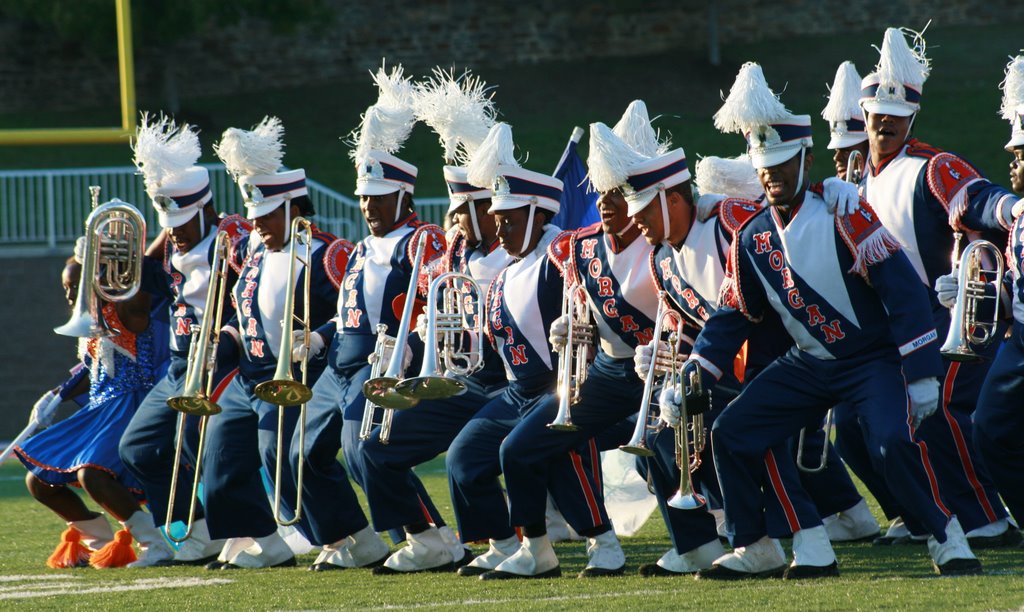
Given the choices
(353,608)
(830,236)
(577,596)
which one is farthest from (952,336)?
(353,608)

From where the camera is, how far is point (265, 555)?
7801mm

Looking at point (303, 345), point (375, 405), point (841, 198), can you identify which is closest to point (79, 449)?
point (303, 345)

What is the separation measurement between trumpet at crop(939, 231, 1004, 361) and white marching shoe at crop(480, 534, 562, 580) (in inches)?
70.0

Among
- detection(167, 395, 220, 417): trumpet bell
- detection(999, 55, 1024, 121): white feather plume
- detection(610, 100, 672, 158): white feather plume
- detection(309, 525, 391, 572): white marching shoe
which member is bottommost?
detection(309, 525, 391, 572): white marching shoe

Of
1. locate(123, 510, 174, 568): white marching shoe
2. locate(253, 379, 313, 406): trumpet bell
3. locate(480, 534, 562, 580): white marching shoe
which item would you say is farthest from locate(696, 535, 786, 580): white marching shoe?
locate(123, 510, 174, 568): white marching shoe

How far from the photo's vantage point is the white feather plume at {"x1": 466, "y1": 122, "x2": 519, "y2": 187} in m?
7.24

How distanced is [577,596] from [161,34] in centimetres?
2259

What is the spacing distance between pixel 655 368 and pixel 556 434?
622 mm

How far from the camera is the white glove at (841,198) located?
596 cm

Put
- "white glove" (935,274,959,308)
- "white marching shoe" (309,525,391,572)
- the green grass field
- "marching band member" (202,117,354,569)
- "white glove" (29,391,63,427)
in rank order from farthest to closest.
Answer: "white glove" (29,391,63,427), "marching band member" (202,117,354,569), "white marching shoe" (309,525,391,572), "white glove" (935,274,959,308), the green grass field

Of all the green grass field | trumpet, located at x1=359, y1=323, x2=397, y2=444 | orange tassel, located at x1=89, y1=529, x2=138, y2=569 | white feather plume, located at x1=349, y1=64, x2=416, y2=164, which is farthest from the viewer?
orange tassel, located at x1=89, y1=529, x2=138, y2=569

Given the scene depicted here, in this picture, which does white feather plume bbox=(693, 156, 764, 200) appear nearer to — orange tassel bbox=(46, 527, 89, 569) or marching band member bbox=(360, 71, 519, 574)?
marching band member bbox=(360, 71, 519, 574)

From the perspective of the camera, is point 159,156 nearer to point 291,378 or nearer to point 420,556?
point 291,378

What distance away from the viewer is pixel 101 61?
1170 inches
